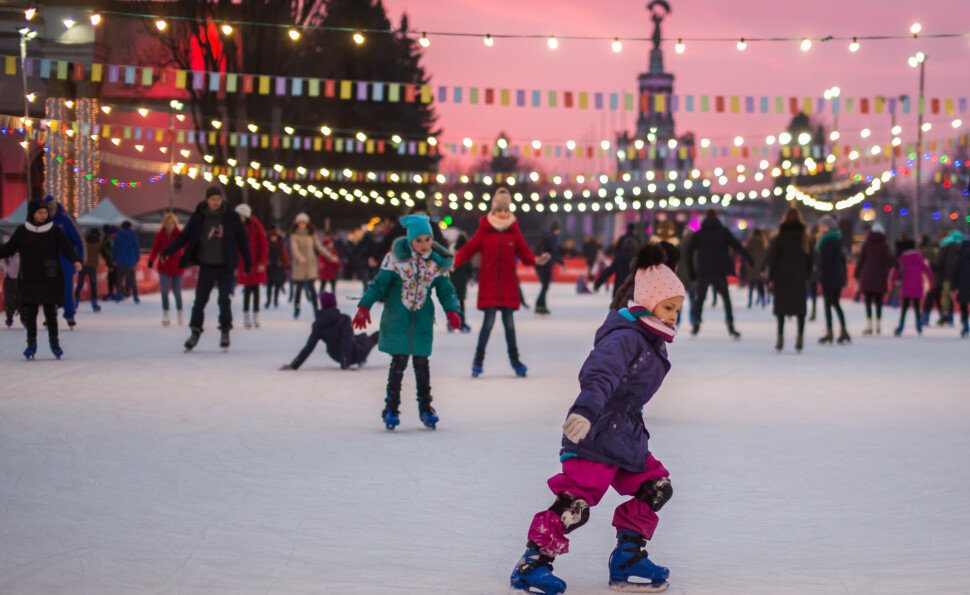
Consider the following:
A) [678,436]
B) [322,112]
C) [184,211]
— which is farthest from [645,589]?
[322,112]

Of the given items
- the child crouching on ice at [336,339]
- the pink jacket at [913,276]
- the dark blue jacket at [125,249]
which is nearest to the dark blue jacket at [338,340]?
the child crouching on ice at [336,339]

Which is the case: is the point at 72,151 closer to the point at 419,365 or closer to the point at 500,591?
the point at 419,365

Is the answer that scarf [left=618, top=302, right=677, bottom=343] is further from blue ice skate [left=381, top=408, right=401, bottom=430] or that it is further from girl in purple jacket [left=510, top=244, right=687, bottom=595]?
blue ice skate [left=381, top=408, right=401, bottom=430]

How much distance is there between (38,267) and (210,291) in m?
2.01

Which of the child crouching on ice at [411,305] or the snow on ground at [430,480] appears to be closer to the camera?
the snow on ground at [430,480]

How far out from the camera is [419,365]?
30.9ft

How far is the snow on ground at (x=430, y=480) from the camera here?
17.1 feet

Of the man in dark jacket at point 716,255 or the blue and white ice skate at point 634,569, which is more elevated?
the man in dark jacket at point 716,255

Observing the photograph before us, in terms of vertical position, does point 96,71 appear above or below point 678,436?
above

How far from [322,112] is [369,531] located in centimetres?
5088

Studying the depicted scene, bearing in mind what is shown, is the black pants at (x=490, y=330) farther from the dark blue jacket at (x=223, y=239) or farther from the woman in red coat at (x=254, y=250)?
the woman in red coat at (x=254, y=250)

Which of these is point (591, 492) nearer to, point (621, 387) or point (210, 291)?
point (621, 387)

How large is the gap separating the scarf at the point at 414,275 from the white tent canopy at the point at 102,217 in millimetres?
28263

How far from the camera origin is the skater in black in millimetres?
14320
